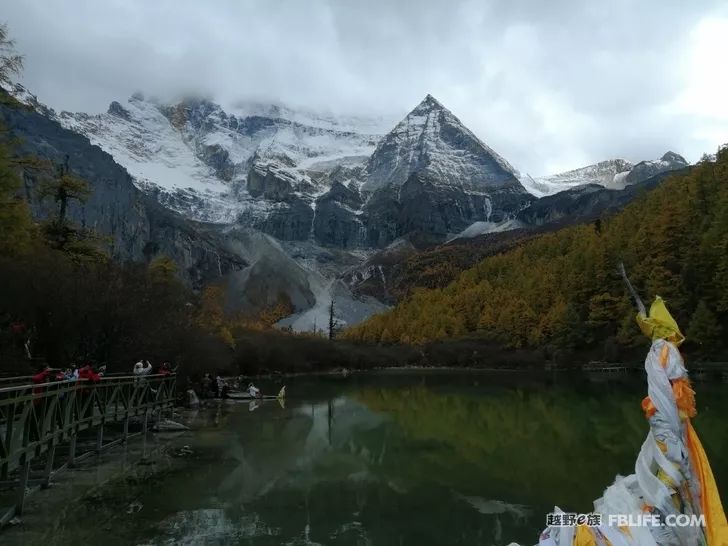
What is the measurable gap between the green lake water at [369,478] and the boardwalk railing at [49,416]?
1.28 meters

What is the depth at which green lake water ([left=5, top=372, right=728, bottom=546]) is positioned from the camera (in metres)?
10.7

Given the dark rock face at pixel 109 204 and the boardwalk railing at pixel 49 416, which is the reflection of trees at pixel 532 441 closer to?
the boardwalk railing at pixel 49 416

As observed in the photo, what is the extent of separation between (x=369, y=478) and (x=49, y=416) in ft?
24.9

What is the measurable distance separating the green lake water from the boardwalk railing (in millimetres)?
1277

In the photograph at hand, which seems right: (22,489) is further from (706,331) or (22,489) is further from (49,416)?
(706,331)

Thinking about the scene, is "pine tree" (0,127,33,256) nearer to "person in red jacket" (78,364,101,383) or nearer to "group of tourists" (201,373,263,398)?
"person in red jacket" (78,364,101,383)

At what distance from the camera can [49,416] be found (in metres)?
12.3

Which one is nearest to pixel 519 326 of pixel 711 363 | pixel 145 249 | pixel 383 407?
pixel 711 363

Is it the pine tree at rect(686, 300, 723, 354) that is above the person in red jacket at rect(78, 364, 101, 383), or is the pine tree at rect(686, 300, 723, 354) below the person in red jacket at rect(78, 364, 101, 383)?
above

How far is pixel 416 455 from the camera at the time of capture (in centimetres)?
1836

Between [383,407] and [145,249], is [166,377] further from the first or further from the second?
[145,249]

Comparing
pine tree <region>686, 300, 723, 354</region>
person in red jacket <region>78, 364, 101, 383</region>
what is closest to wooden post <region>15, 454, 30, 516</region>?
person in red jacket <region>78, 364, 101, 383</region>

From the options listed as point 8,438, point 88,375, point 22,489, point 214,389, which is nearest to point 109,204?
point 214,389

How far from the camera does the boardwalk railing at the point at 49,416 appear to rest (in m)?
10.2
